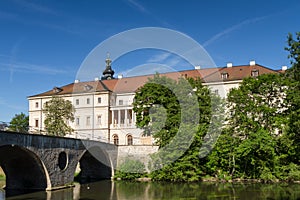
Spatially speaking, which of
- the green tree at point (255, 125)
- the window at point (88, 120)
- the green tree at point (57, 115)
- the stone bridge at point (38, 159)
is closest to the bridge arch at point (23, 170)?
the stone bridge at point (38, 159)

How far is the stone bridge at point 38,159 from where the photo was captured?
21.9 meters

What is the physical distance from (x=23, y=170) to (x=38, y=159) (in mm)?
2361

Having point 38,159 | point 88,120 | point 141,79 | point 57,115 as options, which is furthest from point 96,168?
point 141,79

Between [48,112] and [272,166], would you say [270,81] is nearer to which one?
[272,166]

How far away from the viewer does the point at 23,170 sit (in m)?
24.8

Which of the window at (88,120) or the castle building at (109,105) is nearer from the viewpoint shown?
the castle building at (109,105)

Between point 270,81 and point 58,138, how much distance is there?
19.7m

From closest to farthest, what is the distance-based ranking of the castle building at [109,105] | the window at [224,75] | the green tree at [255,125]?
the green tree at [255,125] → the window at [224,75] → the castle building at [109,105]

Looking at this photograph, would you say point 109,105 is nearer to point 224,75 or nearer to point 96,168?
point 96,168

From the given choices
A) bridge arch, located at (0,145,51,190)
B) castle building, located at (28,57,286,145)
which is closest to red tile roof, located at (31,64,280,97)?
castle building, located at (28,57,286,145)

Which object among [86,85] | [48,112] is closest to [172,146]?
[48,112]

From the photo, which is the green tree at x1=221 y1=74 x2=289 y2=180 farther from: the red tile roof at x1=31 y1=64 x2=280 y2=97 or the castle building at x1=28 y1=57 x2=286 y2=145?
the castle building at x1=28 y1=57 x2=286 y2=145

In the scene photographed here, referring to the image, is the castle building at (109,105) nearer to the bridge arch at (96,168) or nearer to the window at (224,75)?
the window at (224,75)

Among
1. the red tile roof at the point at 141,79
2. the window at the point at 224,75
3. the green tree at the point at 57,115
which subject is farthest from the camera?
the window at the point at 224,75
